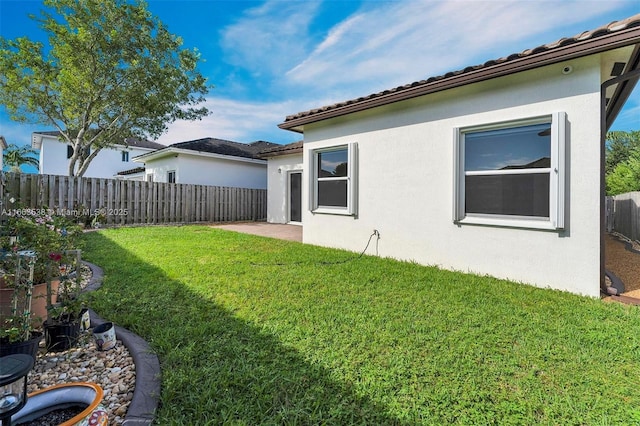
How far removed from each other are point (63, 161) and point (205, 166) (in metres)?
18.1

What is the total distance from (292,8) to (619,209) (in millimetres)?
12104

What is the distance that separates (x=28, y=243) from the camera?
280 centimetres

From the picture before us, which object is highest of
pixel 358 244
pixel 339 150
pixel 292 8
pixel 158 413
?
pixel 292 8

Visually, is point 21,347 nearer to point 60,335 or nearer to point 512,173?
point 60,335

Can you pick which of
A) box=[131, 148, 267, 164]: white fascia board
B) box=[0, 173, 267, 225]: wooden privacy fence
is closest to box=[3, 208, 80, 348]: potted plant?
box=[0, 173, 267, 225]: wooden privacy fence

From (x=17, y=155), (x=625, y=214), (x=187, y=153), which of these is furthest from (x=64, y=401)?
(x=17, y=155)

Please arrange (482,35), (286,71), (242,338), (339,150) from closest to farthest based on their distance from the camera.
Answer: (242,338), (482,35), (339,150), (286,71)

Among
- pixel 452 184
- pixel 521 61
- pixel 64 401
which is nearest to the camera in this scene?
pixel 64 401

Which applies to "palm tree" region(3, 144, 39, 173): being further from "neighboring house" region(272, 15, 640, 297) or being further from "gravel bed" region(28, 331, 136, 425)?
"gravel bed" region(28, 331, 136, 425)

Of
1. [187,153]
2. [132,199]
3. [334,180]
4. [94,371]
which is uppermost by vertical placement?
[187,153]

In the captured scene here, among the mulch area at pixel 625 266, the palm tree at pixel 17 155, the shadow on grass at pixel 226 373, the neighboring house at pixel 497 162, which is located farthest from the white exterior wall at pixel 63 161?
the mulch area at pixel 625 266

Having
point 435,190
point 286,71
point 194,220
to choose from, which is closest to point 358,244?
point 435,190

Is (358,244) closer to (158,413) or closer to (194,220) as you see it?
→ (158,413)

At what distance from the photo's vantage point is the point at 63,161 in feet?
80.7
